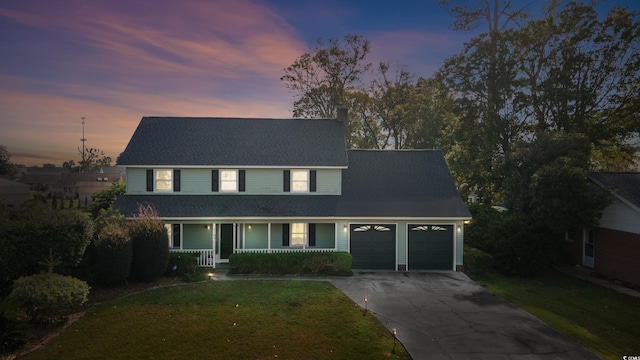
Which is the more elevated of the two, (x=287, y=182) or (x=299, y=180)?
(x=299, y=180)

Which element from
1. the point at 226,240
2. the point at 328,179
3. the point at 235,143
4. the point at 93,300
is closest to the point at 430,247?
the point at 328,179

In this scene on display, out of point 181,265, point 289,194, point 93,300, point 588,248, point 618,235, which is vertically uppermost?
point 289,194

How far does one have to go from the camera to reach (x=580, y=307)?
1328 centimetres

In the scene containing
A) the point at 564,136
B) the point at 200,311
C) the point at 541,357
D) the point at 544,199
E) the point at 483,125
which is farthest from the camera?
the point at 483,125

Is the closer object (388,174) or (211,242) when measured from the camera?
(211,242)

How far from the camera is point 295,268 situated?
56.9ft

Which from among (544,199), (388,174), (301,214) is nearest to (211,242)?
(301,214)

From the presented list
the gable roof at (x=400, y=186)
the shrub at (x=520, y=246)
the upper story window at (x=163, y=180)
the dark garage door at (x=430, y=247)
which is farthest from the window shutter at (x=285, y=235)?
the shrub at (x=520, y=246)

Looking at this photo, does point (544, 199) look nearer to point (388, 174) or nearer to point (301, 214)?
point (388, 174)

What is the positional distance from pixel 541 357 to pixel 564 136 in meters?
13.9

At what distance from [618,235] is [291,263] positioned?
1571 cm

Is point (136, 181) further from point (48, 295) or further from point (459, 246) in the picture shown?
point (459, 246)

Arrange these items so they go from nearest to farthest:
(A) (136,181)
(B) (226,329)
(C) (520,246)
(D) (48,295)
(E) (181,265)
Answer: (D) (48,295)
(B) (226,329)
(E) (181,265)
(C) (520,246)
(A) (136,181)

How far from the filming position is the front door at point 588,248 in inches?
741
